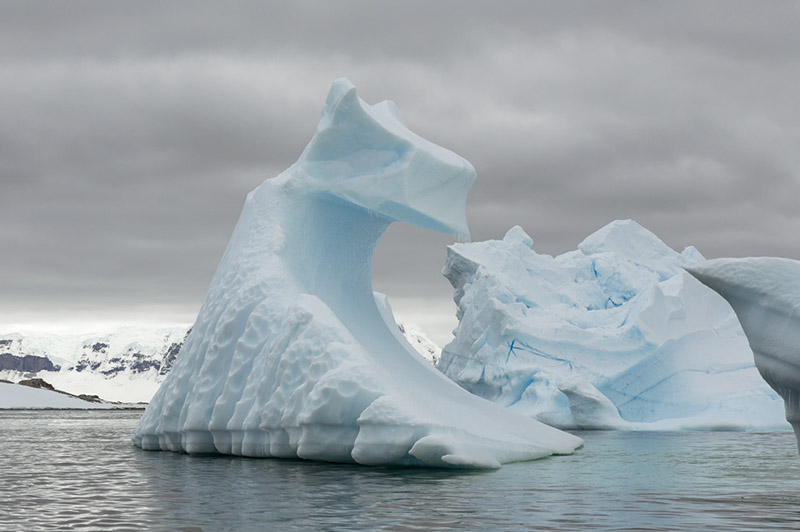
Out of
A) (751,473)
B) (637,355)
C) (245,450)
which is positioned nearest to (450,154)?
(245,450)

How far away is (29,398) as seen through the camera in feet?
285

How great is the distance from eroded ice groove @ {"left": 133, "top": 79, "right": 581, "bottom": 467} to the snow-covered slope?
72.9 metres

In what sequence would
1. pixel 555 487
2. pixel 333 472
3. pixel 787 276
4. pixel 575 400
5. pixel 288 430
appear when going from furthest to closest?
pixel 575 400
pixel 288 430
pixel 333 472
pixel 555 487
pixel 787 276

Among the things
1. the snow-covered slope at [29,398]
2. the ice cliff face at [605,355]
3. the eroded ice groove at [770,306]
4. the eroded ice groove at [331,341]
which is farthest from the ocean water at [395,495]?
the snow-covered slope at [29,398]

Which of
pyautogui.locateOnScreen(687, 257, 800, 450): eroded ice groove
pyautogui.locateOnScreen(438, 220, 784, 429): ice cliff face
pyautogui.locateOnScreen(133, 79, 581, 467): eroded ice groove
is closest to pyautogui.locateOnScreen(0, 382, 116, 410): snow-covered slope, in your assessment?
pyautogui.locateOnScreen(438, 220, 784, 429): ice cliff face

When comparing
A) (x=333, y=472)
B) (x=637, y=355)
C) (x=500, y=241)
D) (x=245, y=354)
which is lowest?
(x=333, y=472)

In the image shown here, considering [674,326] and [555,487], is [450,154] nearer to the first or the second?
[555,487]

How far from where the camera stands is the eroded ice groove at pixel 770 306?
8.26 m

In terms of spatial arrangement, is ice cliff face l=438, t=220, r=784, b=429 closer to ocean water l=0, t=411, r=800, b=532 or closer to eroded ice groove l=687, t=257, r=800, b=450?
ocean water l=0, t=411, r=800, b=532

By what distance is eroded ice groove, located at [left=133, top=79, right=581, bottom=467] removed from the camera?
12055mm

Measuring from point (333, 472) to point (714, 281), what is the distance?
17.7ft

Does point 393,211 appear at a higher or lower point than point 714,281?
higher

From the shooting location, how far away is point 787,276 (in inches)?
328

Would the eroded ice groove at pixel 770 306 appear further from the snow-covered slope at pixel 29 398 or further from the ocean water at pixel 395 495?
the snow-covered slope at pixel 29 398
